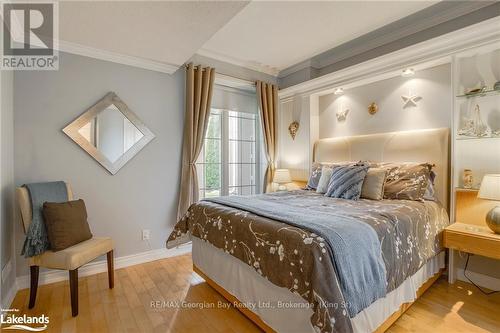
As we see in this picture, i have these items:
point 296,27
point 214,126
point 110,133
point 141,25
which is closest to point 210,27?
point 141,25

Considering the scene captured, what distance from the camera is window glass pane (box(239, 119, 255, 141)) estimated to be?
4340mm

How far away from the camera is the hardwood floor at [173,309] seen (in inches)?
72.3

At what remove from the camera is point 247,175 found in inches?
175

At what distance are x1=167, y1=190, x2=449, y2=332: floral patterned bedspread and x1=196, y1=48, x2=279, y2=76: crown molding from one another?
2.27 meters

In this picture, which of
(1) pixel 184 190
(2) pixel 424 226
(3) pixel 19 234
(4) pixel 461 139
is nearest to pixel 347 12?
(4) pixel 461 139

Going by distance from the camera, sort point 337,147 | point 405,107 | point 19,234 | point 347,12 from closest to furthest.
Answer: point 19,234 < point 347,12 < point 405,107 < point 337,147

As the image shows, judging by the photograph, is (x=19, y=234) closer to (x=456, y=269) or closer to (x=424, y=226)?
(x=424, y=226)

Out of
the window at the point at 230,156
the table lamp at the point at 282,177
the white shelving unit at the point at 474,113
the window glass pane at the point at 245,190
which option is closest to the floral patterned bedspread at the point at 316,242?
the white shelving unit at the point at 474,113

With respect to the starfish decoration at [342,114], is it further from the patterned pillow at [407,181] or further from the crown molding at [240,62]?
the crown molding at [240,62]

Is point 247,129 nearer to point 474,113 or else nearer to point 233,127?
point 233,127

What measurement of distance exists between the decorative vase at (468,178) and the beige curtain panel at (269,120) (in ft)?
8.39

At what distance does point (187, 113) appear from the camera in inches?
131

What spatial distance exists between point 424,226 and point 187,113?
2.91 meters

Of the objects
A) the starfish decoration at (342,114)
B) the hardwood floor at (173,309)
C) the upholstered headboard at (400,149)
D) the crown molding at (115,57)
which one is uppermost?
the crown molding at (115,57)
